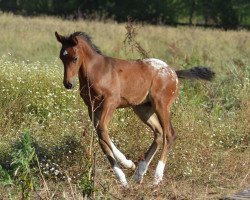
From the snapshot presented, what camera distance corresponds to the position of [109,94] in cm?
848

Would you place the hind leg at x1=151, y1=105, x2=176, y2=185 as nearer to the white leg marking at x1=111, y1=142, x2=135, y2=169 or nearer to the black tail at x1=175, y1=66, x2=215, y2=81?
the white leg marking at x1=111, y1=142, x2=135, y2=169

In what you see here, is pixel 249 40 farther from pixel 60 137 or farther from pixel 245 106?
pixel 60 137

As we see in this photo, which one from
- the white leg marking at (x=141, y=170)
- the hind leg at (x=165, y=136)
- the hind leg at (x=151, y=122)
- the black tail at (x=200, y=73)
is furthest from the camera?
the black tail at (x=200, y=73)

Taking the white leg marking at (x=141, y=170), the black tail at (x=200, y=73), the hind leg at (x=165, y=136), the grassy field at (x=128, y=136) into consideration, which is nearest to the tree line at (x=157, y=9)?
the grassy field at (x=128, y=136)

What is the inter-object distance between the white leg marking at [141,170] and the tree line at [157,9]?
124ft

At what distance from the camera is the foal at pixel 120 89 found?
8.30m

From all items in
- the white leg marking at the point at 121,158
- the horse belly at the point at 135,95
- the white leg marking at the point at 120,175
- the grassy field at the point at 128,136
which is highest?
the horse belly at the point at 135,95

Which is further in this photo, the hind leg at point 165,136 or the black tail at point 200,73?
the black tail at point 200,73

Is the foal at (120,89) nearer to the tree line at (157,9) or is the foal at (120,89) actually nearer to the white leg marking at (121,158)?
the white leg marking at (121,158)

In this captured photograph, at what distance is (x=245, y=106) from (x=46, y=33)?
14084 millimetres

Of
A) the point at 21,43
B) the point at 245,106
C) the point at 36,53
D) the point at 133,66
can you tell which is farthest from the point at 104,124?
the point at 21,43

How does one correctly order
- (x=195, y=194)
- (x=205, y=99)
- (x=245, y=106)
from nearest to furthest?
1. (x=195, y=194)
2. (x=245, y=106)
3. (x=205, y=99)

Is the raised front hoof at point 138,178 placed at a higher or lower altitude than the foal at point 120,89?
lower

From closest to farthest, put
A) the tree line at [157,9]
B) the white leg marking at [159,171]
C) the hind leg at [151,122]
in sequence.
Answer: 1. the white leg marking at [159,171]
2. the hind leg at [151,122]
3. the tree line at [157,9]
